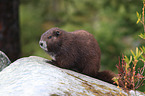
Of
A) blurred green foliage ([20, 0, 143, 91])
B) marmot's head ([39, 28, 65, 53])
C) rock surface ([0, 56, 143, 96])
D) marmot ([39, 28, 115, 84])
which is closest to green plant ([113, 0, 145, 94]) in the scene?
rock surface ([0, 56, 143, 96])

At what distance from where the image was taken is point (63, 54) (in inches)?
164

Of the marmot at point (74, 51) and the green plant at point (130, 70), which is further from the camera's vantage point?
the marmot at point (74, 51)

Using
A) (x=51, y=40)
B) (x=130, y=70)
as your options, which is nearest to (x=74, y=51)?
(x=51, y=40)

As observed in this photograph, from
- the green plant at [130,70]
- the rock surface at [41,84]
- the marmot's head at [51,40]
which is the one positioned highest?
the marmot's head at [51,40]

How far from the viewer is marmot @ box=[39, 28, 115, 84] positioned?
411 centimetres

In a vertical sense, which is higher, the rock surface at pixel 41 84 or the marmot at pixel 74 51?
the marmot at pixel 74 51

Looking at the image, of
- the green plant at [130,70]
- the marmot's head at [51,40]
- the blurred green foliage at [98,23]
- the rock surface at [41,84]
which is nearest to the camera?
the rock surface at [41,84]

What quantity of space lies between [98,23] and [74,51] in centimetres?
402

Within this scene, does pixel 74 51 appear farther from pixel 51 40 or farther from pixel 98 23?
pixel 98 23

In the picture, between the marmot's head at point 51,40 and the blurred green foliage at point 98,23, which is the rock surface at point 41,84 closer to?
the marmot's head at point 51,40

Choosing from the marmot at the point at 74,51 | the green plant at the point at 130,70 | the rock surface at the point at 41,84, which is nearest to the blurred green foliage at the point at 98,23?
the marmot at the point at 74,51

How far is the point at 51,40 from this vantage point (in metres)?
4.07

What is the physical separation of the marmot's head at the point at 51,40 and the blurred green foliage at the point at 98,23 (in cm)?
274

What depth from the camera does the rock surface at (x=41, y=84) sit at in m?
2.63
